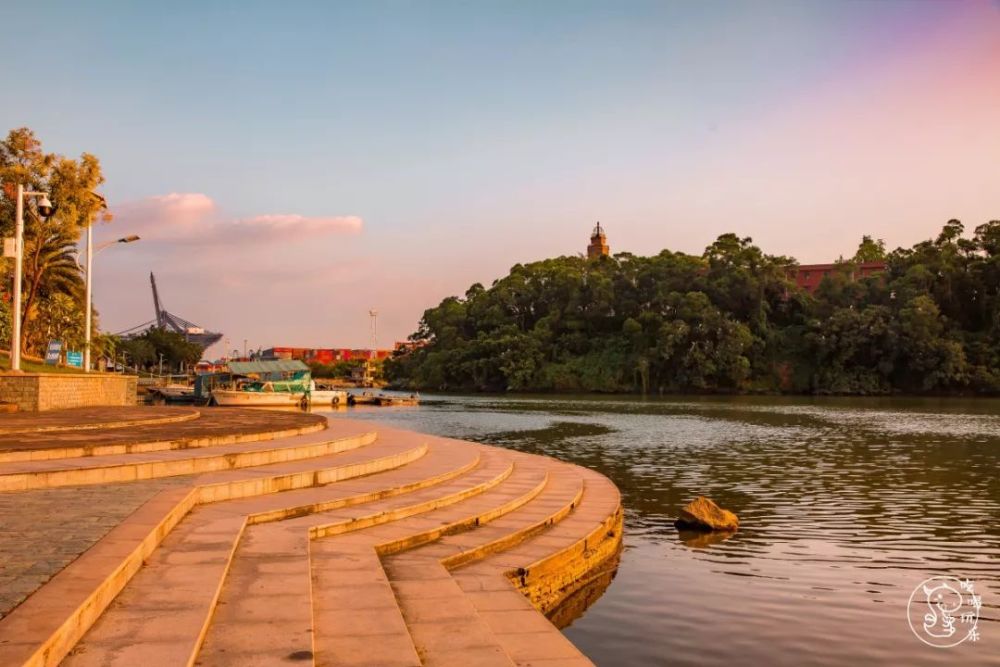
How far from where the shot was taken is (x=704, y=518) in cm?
1257

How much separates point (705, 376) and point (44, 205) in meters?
77.3

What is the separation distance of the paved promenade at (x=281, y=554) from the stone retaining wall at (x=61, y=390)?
732cm

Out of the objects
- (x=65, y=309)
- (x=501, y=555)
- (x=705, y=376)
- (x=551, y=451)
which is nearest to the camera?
(x=501, y=555)

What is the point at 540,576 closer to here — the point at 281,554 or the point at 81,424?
the point at 281,554

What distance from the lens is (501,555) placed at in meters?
8.80

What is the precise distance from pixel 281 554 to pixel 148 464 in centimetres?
392

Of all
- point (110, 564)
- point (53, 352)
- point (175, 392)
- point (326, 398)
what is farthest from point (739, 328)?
point (110, 564)

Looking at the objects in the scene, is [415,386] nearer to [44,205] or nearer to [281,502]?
[44,205]

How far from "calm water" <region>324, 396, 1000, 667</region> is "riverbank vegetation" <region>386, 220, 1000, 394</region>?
60.0 meters

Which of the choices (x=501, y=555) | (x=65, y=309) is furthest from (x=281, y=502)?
(x=65, y=309)

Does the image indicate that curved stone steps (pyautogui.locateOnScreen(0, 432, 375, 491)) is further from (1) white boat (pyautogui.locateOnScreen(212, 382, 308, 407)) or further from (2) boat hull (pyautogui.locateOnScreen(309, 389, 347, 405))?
(2) boat hull (pyautogui.locateOnScreen(309, 389, 347, 405))

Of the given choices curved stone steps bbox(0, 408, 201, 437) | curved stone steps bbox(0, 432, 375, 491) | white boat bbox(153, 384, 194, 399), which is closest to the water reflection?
curved stone steps bbox(0, 432, 375, 491)

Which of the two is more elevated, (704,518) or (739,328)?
(739,328)

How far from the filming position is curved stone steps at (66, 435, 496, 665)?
460cm
